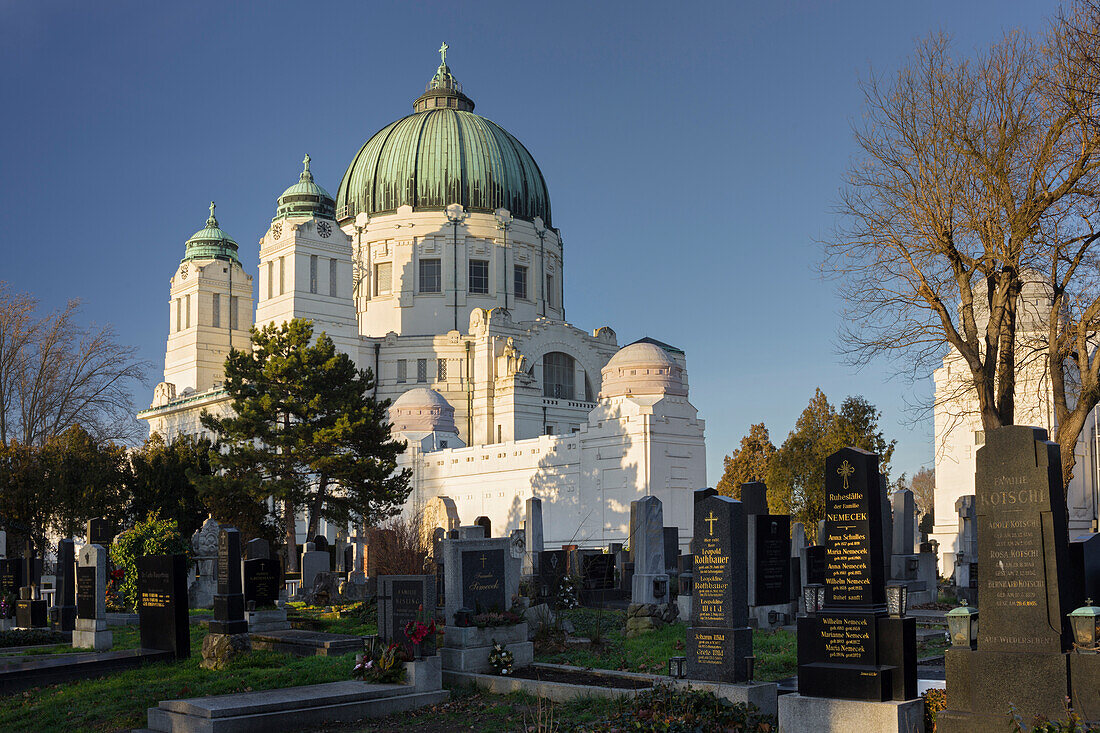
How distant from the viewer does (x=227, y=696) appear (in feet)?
35.6

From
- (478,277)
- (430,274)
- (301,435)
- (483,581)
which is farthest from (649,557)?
(430,274)

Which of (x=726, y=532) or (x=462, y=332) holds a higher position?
(x=462, y=332)

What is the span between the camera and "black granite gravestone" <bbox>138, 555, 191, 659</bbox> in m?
14.4

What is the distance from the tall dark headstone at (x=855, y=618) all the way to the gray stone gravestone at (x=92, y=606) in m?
11.5

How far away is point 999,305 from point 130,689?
14.3 metres

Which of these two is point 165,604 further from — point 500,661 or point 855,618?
point 855,618

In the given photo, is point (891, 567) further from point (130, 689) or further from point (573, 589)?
point (130, 689)

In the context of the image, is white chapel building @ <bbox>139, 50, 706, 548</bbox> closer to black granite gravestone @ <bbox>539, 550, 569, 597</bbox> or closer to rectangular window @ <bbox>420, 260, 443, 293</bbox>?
rectangular window @ <bbox>420, 260, 443, 293</bbox>

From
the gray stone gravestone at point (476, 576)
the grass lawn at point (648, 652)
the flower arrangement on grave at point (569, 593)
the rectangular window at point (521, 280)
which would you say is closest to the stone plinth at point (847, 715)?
the grass lawn at point (648, 652)

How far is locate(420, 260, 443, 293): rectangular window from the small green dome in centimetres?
725

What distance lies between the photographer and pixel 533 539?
86.5ft

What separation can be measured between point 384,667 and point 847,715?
5.40m

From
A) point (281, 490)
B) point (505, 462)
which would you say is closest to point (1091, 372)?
point (281, 490)

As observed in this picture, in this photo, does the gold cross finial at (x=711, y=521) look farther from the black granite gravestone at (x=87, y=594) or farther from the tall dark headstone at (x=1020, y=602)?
the black granite gravestone at (x=87, y=594)
